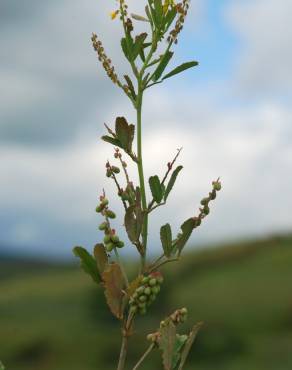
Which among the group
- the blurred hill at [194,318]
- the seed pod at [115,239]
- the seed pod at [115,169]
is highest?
the seed pod at [115,169]

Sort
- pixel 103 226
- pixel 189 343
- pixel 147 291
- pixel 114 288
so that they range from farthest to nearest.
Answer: pixel 189 343, pixel 103 226, pixel 114 288, pixel 147 291

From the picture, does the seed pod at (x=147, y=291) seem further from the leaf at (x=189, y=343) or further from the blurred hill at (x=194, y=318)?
the blurred hill at (x=194, y=318)

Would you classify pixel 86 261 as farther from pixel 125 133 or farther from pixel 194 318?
pixel 194 318

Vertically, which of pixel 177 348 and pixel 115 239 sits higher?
pixel 115 239

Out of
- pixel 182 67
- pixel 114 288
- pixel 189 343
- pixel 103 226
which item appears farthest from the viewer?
pixel 182 67

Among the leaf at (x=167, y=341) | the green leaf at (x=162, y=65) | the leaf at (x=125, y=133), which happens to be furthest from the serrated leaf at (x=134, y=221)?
the green leaf at (x=162, y=65)

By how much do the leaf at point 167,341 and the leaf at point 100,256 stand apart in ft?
1.66

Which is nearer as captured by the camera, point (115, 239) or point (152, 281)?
point (152, 281)

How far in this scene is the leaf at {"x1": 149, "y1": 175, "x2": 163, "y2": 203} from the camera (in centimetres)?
473

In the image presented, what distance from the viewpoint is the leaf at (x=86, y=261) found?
4.70 m

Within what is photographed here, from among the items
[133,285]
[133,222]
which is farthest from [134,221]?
[133,285]

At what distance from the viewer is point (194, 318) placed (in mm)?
43844

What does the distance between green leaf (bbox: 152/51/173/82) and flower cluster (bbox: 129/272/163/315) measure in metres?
1.20

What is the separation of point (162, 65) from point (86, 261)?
4.17ft
